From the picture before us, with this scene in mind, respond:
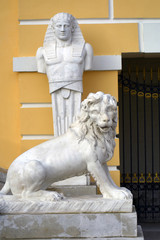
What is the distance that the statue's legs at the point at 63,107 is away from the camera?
6.07m

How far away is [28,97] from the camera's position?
675cm

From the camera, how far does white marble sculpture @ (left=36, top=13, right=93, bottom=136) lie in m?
6.06

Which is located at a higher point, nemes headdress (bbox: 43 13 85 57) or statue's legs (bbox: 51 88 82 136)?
nemes headdress (bbox: 43 13 85 57)

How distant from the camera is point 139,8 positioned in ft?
22.5

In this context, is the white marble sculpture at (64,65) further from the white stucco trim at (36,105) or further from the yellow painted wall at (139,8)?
the yellow painted wall at (139,8)

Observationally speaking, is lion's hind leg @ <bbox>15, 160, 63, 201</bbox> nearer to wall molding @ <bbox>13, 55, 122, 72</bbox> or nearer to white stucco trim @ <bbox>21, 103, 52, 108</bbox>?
white stucco trim @ <bbox>21, 103, 52, 108</bbox>

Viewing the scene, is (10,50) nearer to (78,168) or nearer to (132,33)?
(132,33)

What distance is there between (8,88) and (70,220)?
362 centimetres

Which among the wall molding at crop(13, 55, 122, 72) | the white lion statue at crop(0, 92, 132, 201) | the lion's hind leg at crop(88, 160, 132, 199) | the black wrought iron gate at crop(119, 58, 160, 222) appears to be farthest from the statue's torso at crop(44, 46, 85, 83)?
the lion's hind leg at crop(88, 160, 132, 199)

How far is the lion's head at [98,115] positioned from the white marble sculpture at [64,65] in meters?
1.96

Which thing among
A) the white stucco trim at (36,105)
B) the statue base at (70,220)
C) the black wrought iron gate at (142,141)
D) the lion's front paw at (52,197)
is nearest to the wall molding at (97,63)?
the white stucco trim at (36,105)

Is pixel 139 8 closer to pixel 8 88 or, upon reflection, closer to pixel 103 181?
pixel 8 88

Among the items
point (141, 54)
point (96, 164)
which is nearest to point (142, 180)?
point (141, 54)

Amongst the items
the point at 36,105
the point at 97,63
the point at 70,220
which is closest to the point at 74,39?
the point at 97,63
